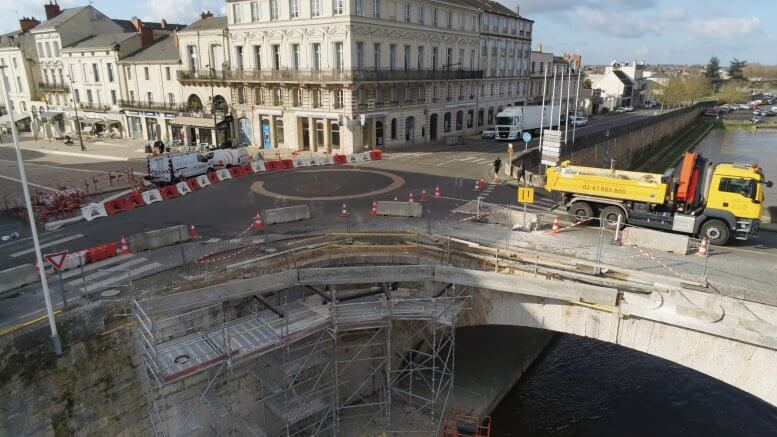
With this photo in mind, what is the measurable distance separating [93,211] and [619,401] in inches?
945

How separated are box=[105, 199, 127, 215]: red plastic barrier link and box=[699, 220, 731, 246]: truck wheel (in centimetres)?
2590

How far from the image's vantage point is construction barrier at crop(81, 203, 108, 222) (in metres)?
23.3

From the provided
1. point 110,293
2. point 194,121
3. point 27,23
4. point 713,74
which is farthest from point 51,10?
point 713,74

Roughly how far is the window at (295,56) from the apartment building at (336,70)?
84mm

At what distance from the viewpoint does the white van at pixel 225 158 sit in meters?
35.5

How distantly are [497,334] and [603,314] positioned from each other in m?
7.69

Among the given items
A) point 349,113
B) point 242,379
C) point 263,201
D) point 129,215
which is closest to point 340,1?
point 349,113

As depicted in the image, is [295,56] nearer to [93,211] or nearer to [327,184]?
[327,184]

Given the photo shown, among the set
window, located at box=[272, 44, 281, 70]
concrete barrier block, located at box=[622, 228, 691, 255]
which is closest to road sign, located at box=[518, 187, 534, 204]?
concrete barrier block, located at box=[622, 228, 691, 255]

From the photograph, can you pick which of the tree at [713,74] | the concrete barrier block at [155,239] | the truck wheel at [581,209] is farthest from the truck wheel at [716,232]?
the tree at [713,74]

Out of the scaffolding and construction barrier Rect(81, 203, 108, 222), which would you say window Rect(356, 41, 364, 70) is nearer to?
construction barrier Rect(81, 203, 108, 222)

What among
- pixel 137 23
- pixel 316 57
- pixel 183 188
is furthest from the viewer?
pixel 137 23

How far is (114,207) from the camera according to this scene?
24.6 metres

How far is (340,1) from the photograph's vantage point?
40.6 metres
